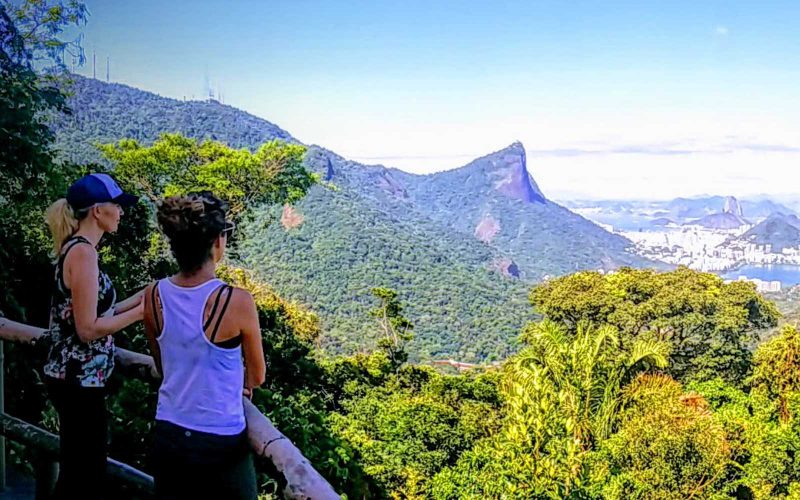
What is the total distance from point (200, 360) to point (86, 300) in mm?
386

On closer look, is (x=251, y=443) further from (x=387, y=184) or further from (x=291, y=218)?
(x=387, y=184)

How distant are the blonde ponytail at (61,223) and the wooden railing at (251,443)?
209mm

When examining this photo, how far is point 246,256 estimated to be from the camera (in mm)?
32781

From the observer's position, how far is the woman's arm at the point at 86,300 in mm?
1517

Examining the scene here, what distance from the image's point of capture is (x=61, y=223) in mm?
1602

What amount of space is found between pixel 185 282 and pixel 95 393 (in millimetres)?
446

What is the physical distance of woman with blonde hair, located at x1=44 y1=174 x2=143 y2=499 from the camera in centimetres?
151

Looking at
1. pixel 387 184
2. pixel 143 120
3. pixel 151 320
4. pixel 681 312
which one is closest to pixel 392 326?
pixel 681 312

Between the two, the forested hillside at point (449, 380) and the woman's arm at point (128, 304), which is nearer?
the woman's arm at point (128, 304)

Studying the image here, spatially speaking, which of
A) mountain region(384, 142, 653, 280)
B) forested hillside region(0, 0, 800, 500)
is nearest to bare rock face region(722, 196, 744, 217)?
mountain region(384, 142, 653, 280)

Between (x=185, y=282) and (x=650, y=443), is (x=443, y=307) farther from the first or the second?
(x=185, y=282)

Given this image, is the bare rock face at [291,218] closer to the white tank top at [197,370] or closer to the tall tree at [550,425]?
the tall tree at [550,425]

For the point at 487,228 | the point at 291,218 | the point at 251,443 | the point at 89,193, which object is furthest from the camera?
the point at 487,228

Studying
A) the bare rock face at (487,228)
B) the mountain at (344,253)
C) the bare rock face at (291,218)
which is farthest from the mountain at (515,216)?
the bare rock face at (291,218)
